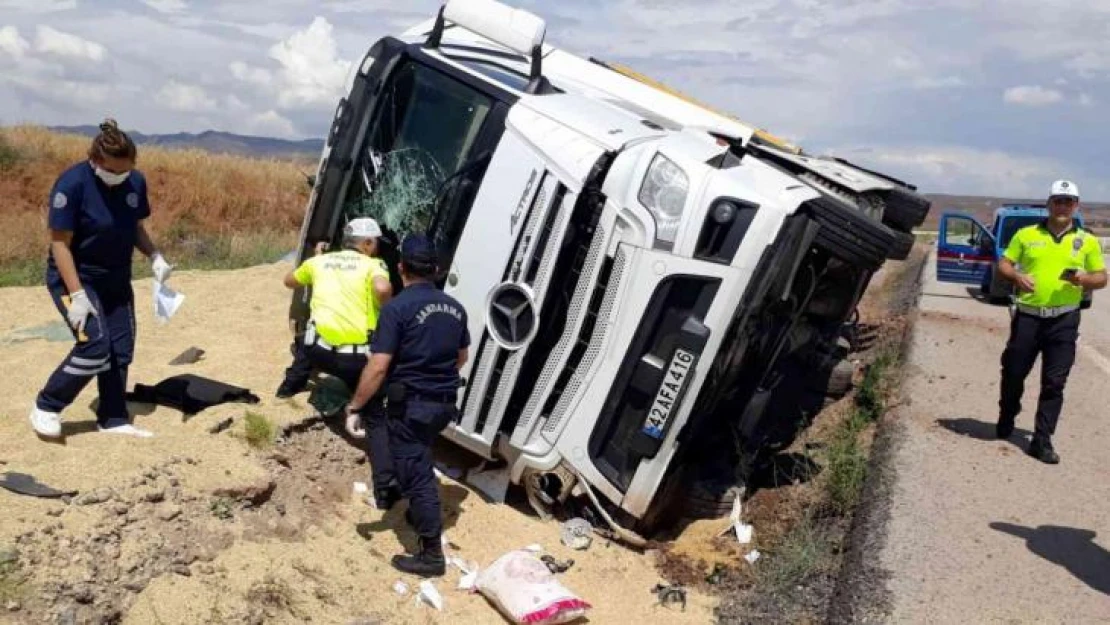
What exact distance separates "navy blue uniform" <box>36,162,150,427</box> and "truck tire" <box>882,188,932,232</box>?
4.34 metres

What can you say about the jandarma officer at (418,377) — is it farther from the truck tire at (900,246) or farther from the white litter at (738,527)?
the truck tire at (900,246)

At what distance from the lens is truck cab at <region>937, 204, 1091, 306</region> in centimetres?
1471

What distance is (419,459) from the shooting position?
465 cm

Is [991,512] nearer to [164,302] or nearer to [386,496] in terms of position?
[386,496]

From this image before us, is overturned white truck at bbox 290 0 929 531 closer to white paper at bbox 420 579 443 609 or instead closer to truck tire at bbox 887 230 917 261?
truck tire at bbox 887 230 917 261

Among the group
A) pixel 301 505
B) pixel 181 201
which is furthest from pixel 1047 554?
pixel 181 201

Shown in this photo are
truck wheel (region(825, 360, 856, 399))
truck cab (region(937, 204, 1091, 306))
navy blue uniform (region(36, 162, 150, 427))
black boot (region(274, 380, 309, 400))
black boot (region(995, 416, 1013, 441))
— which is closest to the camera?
navy blue uniform (region(36, 162, 150, 427))

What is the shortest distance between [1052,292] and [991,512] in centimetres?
167

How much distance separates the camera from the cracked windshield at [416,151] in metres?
5.55

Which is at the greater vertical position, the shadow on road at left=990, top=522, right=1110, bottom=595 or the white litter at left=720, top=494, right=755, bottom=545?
the shadow on road at left=990, top=522, right=1110, bottom=595

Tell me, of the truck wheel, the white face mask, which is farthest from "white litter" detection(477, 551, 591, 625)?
the truck wheel

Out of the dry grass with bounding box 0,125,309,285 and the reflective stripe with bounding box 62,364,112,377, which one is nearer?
the reflective stripe with bounding box 62,364,112,377

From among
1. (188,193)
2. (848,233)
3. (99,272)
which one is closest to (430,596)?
(99,272)

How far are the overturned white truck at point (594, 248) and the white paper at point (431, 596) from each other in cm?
95
